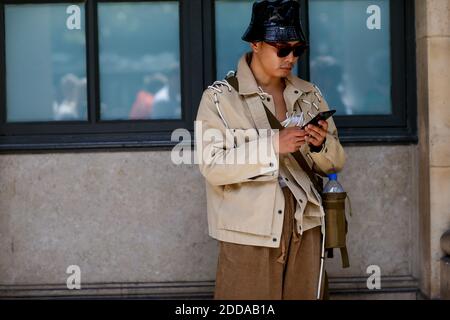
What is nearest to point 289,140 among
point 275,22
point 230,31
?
point 275,22

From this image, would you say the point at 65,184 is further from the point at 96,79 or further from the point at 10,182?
the point at 96,79

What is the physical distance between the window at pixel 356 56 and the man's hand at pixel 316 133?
1465mm

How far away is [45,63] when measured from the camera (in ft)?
18.3

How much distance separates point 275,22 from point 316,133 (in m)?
0.66

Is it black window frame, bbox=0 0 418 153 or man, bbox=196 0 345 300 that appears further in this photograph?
black window frame, bbox=0 0 418 153

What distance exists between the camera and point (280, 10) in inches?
165

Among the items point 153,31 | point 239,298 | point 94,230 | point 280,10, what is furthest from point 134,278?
point 280,10

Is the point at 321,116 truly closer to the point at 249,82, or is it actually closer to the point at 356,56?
the point at 249,82

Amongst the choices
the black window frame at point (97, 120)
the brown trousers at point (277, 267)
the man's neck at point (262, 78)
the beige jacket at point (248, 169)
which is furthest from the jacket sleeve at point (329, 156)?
the black window frame at point (97, 120)

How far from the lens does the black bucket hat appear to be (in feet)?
13.6

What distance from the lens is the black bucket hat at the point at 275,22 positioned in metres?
4.14

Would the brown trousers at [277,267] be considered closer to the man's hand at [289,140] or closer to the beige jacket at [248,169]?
the beige jacket at [248,169]

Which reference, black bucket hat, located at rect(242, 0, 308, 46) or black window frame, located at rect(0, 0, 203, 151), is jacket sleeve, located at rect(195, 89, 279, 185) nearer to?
black bucket hat, located at rect(242, 0, 308, 46)

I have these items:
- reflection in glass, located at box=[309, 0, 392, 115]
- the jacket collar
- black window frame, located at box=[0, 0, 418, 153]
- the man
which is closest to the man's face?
the man
